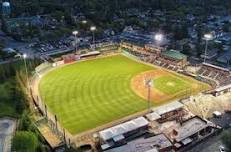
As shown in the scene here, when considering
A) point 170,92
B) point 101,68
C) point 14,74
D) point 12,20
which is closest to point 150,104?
point 170,92

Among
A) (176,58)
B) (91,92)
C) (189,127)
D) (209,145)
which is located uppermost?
(176,58)

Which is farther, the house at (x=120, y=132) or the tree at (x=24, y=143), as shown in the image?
the house at (x=120, y=132)

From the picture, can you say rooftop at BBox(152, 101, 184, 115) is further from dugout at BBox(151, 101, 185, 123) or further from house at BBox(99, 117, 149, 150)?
house at BBox(99, 117, 149, 150)

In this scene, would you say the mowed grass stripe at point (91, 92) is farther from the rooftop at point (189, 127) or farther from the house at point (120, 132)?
the rooftop at point (189, 127)

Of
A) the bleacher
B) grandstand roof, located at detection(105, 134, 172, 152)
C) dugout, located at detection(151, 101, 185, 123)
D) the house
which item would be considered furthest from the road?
the bleacher

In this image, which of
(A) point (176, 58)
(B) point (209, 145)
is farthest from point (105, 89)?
(B) point (209, 145)

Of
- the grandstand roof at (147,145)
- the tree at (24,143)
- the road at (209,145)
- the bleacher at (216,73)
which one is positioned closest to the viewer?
the tree at (24,143)

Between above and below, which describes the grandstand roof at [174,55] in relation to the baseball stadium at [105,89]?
above

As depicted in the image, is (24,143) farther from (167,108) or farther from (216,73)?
→ (216,73)

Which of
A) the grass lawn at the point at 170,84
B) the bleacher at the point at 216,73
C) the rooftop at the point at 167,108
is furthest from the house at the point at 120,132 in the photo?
the bleacher at the point at 216,73
